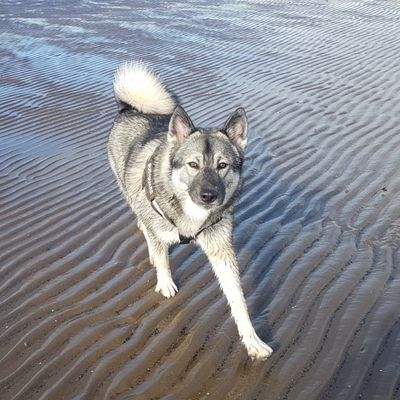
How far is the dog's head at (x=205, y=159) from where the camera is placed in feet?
11.9

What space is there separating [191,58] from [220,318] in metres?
9.78

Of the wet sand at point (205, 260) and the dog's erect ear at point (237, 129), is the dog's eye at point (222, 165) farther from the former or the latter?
the wet sand at point (205, 260)

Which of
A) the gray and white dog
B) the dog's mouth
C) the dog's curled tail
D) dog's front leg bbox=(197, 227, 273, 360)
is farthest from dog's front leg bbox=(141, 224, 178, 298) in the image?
the dog's curled tail

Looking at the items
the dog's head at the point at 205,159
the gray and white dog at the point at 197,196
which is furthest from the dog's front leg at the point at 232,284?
the dog's head at the point at 205,159

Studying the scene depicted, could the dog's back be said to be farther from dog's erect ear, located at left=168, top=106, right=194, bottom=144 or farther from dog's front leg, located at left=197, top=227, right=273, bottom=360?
dog's front leg, located at left=197, top=227, right=273, bottom=360

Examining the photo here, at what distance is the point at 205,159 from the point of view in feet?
12.3

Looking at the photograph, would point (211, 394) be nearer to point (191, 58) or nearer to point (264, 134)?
point (264, 134)

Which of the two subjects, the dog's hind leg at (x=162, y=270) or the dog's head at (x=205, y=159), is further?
the dog's hind leg at (x=162, y=270)

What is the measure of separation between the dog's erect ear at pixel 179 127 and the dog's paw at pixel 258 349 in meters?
1.52

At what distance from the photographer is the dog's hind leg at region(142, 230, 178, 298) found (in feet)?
13.4

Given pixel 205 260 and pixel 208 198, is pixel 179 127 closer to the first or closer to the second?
pixel 208 198

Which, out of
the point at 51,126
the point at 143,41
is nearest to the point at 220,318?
the point at 51,126

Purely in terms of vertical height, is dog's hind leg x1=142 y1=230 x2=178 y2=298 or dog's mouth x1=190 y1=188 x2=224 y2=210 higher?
dog's mouth x1=190 y1=188 x2=224 y2=210

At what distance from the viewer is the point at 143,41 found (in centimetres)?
1495
